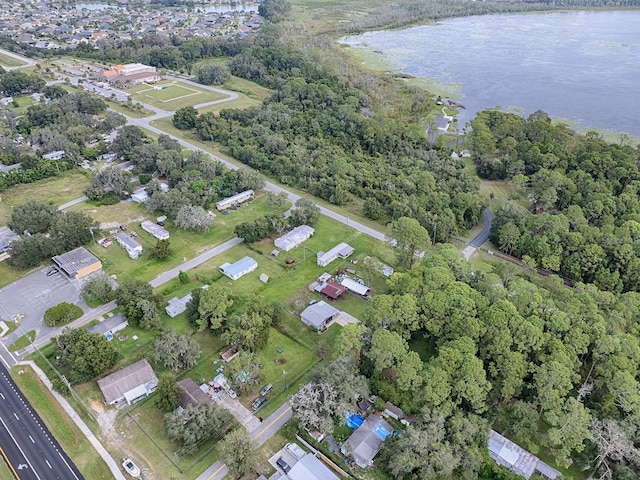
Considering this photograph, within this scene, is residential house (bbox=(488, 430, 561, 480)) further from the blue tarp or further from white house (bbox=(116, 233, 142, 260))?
white house (bbox=(116, 233, 142, 260))

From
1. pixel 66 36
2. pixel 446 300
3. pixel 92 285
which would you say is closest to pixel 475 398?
pixel 446 300

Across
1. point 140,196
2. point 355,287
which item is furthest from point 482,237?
point 140,196

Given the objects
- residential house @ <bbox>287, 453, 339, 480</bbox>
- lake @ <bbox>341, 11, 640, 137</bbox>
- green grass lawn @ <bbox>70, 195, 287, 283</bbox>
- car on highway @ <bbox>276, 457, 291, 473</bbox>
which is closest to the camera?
residential house @ <bbox>287, 453, 339, 480</bbox>

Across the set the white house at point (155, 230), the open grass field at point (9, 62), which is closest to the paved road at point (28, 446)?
the white house at point (155, 230)

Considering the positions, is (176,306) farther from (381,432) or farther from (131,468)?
(381,432)

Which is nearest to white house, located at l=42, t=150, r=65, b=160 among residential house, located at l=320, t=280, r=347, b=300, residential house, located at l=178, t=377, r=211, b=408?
residential house, located at l=320, t=280, r=347, b=300

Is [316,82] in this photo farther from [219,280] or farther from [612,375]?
[612,375]

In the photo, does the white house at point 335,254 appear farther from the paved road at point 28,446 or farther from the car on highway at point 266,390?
the paved road at point 28,446
